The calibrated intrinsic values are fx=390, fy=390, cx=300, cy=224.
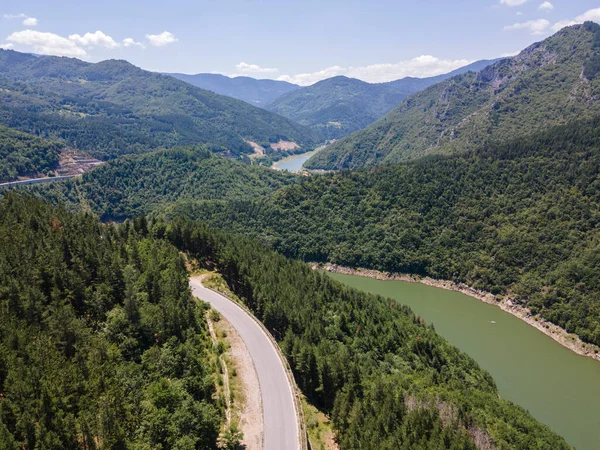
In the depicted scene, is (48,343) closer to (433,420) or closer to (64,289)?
(64,289)

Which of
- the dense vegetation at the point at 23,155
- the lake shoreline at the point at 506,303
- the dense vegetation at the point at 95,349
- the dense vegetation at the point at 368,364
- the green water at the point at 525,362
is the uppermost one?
the dense vegetation at the point at 23,155

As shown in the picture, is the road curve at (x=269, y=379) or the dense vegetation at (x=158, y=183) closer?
the road curve at (x=269, y=379)

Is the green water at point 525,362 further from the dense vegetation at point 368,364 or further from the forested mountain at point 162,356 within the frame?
the forested mountain at point 162,356

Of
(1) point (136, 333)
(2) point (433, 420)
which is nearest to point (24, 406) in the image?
(1) point (136, 333)

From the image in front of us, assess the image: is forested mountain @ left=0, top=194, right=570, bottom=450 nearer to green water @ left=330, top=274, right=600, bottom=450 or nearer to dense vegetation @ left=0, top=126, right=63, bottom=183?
green water @ left=330, top=274, right=600, bottom=450

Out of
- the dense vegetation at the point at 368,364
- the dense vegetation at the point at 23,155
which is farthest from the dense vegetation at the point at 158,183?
the dense vegetation at the point at 368,364

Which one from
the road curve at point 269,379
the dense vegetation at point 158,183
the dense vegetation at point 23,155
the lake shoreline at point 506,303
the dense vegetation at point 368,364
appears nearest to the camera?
the road curve at point 269,379

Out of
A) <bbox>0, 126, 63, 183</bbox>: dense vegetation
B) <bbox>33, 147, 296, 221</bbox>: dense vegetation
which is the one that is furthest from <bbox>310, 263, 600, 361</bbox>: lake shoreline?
<bbox>0, 126, 63, 183</bbox>: dense vegetation
